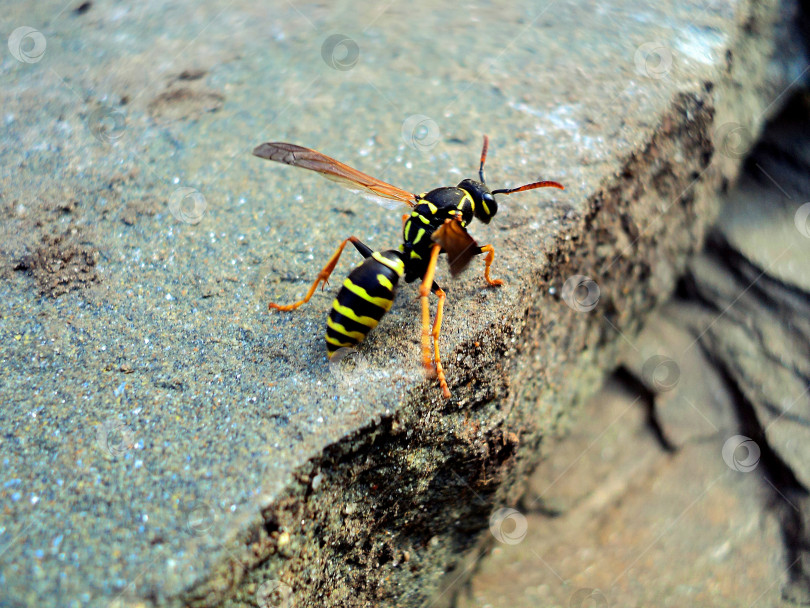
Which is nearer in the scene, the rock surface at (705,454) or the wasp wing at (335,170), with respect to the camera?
the wasp wing at (335,170)

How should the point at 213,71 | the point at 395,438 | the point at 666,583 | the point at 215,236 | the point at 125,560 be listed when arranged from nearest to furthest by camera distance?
the point at 125,560, the point at 395,438, the point at 215,236, the point at 666,583, the point at 213,71

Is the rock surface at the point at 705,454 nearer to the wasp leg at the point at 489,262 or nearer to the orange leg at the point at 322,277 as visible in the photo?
the wasp leg at the point at 489,262

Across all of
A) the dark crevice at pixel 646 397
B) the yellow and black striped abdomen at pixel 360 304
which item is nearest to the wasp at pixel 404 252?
the yellow and black striped abdomen at pixel 360 304

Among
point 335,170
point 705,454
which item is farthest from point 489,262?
point 705,454

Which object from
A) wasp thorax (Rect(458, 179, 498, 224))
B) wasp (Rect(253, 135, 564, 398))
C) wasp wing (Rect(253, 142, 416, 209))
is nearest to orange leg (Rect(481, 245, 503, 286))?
wasp (Rect(253, 135, 564, 398))

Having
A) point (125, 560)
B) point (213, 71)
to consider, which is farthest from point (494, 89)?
point (125, 560)

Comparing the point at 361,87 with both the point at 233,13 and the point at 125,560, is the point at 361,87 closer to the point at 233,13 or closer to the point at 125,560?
the point at 233,13

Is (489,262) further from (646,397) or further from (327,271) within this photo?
(646,397)
